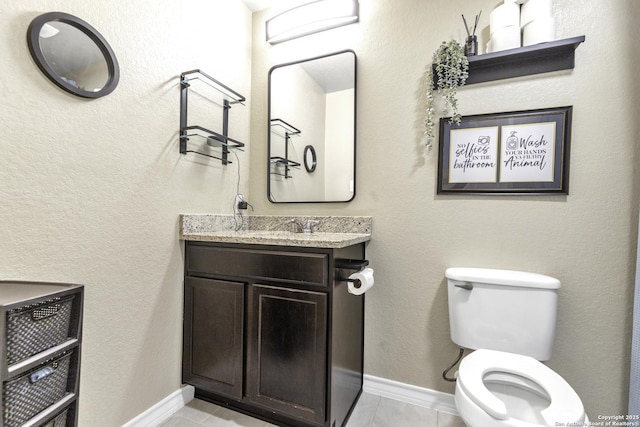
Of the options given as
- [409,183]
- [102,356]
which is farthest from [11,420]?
[409,183]

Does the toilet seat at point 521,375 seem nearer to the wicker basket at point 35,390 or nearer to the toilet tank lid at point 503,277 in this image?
the toilet tank lid at point 503,277

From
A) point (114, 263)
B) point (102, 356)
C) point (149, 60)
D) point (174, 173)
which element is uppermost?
point (149, 60)

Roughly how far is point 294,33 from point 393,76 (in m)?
Answer: 0.74

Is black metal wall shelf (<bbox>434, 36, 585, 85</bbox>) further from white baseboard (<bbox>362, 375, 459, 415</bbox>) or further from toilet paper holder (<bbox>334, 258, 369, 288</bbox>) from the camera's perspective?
white baseboard (<bbox>362, 375, 459, 415</bbox>)

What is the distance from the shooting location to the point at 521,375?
1140mm

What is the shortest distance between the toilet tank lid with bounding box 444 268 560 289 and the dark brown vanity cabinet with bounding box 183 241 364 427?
530 mm

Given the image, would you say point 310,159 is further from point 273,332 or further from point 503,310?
point 503,310

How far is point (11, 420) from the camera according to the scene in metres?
0.71

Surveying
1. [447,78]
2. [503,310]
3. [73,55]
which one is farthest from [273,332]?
[447,78]

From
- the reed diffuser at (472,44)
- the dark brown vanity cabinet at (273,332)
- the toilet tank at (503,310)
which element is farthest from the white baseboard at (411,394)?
the reed diffuser at (472,44)

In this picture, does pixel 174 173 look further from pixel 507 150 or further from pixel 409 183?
pixel 507 150

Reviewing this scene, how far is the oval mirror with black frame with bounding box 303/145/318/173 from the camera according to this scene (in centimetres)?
189

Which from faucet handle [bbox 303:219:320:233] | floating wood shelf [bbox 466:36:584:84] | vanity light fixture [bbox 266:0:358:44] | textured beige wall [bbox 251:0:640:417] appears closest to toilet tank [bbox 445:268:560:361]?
textured beige wall [bbox 251:0:640:417]

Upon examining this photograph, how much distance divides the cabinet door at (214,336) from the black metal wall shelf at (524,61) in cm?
163
